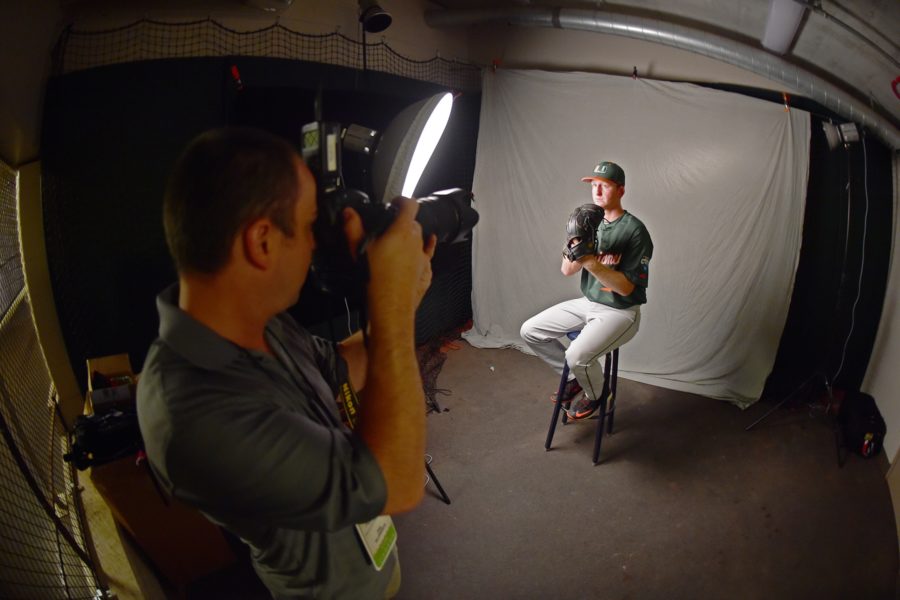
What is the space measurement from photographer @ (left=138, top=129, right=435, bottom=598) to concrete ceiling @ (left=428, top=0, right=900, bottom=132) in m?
1.90

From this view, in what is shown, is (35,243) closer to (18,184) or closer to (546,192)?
(18,184)

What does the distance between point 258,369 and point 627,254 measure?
2.17 m

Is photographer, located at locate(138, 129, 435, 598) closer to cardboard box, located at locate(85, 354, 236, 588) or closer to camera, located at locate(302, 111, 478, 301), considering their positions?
camera, located at locate(302, 111, 478, 301)

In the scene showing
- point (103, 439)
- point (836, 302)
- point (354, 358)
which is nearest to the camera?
point (354, 358)

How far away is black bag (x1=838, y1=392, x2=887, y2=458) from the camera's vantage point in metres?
2.39

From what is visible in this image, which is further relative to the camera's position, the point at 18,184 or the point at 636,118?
the point at 636,118

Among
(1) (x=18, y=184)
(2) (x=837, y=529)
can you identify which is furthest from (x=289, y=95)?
(2) (x=837, y=529)

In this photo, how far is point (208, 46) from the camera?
2.20 m

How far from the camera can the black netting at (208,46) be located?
6.09ft

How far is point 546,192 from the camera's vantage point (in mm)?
3484

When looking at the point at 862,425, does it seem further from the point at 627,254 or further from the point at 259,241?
the point at 259,241

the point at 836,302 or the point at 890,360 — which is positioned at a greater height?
the point at 836,302

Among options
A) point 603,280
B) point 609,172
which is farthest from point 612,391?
point 609,172

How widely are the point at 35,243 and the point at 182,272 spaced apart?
186 cm
